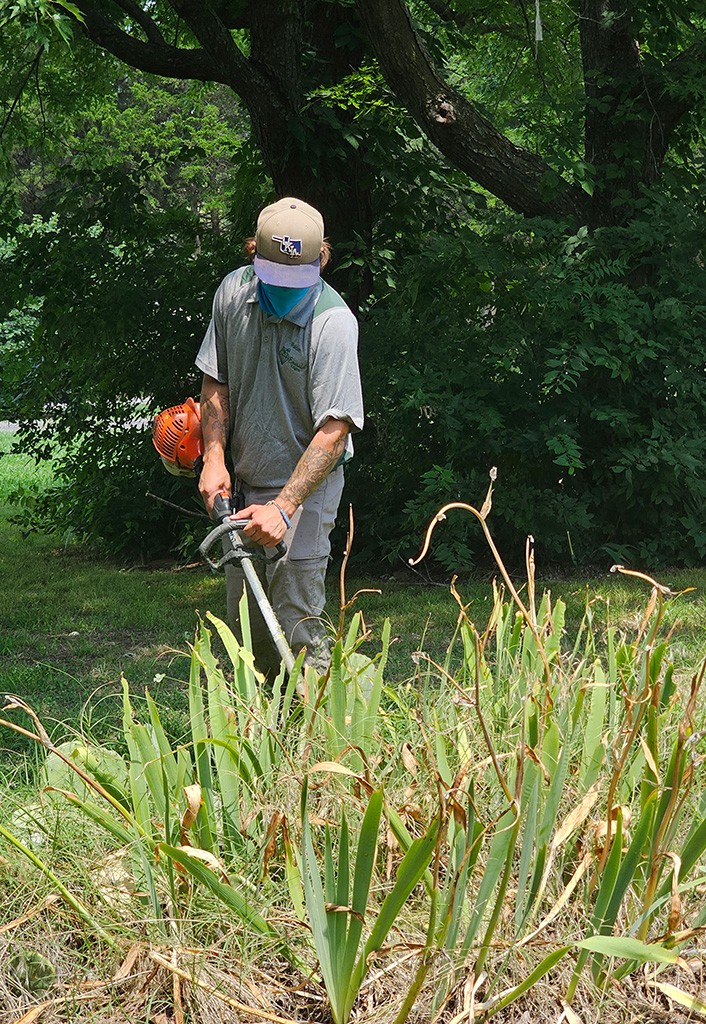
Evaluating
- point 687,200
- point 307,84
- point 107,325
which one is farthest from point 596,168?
point 107,325

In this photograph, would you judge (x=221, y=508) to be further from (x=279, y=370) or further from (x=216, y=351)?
(x=216, y=351)

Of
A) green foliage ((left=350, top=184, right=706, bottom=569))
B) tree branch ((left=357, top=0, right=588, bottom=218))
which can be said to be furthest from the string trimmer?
tree branch ((left=357, top=0, right=588, bottom=218))

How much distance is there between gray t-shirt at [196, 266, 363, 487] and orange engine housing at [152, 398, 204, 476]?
0.42 feet

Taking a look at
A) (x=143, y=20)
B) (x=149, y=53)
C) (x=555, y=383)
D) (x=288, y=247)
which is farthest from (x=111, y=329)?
(x=288, y=247)

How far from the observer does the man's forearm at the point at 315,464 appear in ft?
10.7

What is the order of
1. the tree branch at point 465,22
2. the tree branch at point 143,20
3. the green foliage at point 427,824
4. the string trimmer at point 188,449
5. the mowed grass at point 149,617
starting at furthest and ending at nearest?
the tree branch at point 465,22 < the tree branch at point 143,20 < the mowed grass at point 149,617 < the string trimmer at point 188,449 < the green foliage at point 427,824

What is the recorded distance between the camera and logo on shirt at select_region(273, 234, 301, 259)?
10.7ft

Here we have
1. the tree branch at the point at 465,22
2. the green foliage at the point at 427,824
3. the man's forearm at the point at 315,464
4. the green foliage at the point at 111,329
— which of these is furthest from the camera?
the tree branch at the point at 465,22

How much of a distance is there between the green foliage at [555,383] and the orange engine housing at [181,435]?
A: 2.87 metres

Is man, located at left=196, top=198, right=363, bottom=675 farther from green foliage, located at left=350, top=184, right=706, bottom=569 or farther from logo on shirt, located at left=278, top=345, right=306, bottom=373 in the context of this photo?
green foliage, located at left=350, top=184, right=706, bottom=569

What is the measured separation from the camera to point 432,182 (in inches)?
301

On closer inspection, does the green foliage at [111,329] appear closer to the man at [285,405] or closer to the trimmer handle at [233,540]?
the man at [285,405]

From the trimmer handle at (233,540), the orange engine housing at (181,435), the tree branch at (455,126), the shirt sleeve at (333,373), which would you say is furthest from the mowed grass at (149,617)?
the tree branch at (455,126)

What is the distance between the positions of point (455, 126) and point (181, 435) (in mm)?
3877
